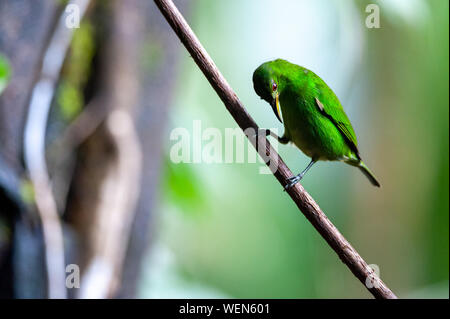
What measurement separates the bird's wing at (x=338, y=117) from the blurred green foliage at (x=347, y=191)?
1107 millimetres

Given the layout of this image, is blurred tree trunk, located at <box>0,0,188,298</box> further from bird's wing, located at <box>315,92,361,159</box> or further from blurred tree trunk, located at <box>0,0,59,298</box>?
bird's wing, located at <box>315,92,361,159</box>

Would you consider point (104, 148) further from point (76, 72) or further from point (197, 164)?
point (197, 164)

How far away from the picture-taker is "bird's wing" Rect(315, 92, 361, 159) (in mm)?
1760

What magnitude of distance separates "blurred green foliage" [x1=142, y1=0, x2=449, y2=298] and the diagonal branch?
1.87 metres

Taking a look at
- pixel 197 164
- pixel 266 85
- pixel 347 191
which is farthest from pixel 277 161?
pixel 347 191

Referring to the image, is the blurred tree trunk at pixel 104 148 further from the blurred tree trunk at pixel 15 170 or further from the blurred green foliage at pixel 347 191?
the blurred green foliage at pixel 347 191

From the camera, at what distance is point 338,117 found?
1.82 m

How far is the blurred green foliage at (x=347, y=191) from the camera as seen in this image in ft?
10.6

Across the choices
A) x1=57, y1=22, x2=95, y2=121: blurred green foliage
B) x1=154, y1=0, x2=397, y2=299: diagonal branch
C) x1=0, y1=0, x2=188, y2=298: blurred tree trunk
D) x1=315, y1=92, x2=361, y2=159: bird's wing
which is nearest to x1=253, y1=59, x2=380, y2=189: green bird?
x1=315, y1=92, x2=361, y2=159: bird's wing

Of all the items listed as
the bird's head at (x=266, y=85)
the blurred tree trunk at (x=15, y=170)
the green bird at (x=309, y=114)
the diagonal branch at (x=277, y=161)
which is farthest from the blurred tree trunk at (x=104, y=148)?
the diagonal branch at (x=277, y=161)

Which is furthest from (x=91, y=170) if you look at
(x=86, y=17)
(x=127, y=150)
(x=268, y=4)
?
(x=268, y=4)

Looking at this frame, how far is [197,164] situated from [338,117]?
1232mm
